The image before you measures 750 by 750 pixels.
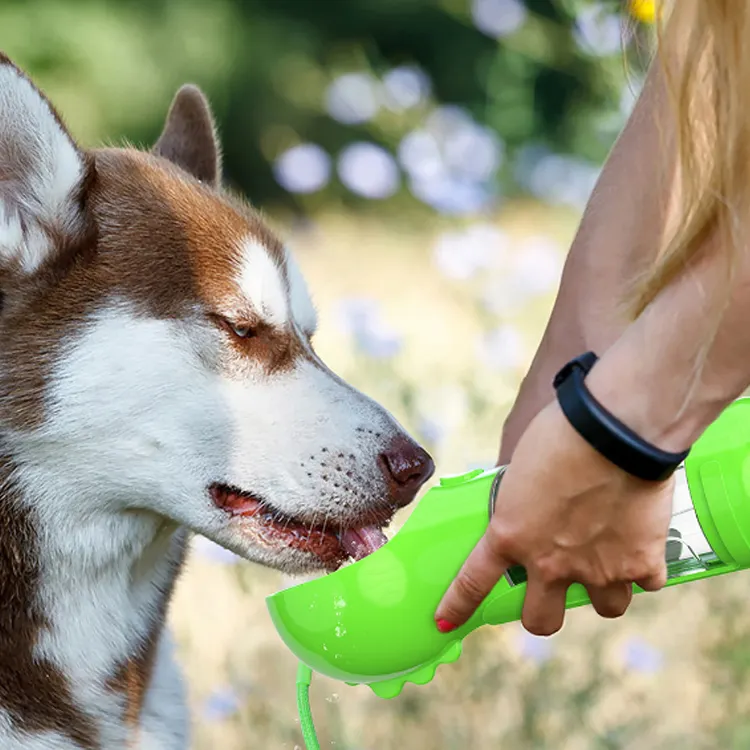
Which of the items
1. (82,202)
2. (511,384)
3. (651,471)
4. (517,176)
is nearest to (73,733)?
(82,202)

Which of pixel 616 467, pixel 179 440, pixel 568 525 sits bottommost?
pixel 179 440

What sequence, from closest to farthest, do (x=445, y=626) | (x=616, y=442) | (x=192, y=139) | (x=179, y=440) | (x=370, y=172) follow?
(x=616, y=442) < (x=445, y=626) < (x=179, y=440) < (x=192, y=139) < (x=370, y=172)

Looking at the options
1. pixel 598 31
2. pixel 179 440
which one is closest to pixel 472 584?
pixel 179 440

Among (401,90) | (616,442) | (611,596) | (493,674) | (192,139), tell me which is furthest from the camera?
(401,90)

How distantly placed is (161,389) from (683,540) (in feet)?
3.00

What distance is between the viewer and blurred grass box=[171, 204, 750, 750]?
3137mm

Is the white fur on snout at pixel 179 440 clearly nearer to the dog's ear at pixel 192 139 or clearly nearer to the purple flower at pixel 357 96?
the dog's ear at pixel 192 139

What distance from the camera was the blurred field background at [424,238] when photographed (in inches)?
126

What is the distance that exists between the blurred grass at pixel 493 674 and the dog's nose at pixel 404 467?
809 mm

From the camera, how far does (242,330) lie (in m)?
2.40

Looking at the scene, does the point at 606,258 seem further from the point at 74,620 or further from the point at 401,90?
the point at 401,90

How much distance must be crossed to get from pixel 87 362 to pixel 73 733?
658mm

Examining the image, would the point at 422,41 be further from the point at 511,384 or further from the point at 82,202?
the point at 82,202

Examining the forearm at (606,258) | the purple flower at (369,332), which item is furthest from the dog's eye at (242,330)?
the purple flower at (369,332)
